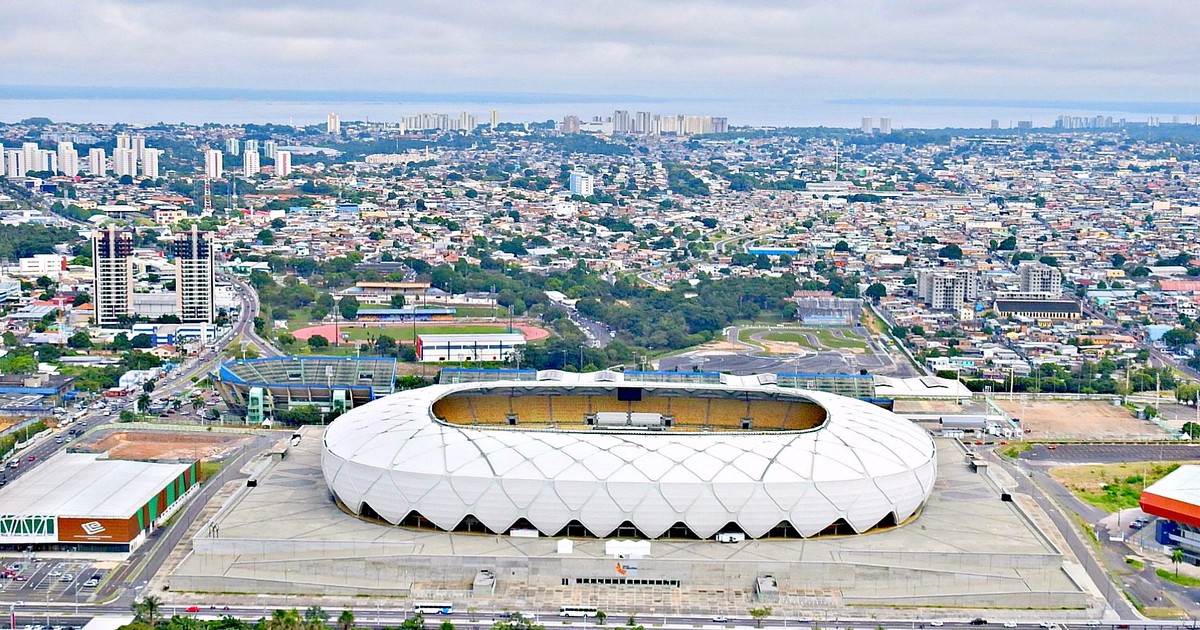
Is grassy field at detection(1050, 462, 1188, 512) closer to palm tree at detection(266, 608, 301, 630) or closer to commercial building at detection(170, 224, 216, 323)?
palm tree at detection(266, 608, 301, 630)

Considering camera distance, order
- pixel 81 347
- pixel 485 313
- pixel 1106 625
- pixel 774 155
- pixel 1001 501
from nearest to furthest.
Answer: pixel 1106 625 < pixel 1001 501 < pixel 81 347 < pixel 485 313 < pixel 774 155

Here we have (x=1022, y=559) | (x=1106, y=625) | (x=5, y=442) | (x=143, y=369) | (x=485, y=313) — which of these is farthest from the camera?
(x=485, y=313)

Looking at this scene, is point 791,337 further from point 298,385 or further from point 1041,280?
point 298,385

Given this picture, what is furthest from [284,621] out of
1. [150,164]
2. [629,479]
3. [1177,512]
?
[150,164]

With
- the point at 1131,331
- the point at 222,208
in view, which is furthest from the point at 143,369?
the point at 222,208

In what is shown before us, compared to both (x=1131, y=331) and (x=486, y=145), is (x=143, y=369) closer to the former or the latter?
(x=1131, y=331)

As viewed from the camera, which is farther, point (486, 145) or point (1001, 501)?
point (486, 145)

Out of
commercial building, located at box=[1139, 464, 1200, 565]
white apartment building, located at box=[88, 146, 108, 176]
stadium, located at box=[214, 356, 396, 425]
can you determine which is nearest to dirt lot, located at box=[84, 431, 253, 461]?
A: stadium, located at box=[214, 356, 396, 425]
